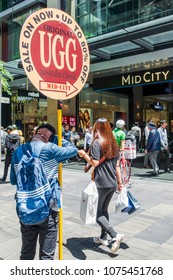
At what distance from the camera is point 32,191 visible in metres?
2.60

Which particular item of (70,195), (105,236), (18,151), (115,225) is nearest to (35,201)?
(18,151)

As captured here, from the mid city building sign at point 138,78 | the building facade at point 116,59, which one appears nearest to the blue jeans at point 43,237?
the building facade at point 116,59

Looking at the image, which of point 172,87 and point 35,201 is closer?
point 35,201

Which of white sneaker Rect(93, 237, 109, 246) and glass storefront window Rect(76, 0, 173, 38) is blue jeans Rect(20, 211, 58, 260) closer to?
white sneaker Rect(93, 237, 109, 246)

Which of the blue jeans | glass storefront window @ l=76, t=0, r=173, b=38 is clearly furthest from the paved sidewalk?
glass storefront window @ l=76, t=0, r=173, b=38

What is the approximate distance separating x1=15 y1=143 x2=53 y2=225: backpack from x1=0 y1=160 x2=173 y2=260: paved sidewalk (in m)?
1.41

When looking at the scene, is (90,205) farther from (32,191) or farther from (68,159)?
(32,191)

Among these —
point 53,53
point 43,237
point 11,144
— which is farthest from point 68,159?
point 11,144

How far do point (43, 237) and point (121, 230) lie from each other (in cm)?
232

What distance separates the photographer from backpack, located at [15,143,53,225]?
2.59 meters

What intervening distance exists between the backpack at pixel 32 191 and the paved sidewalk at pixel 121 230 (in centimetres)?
141
